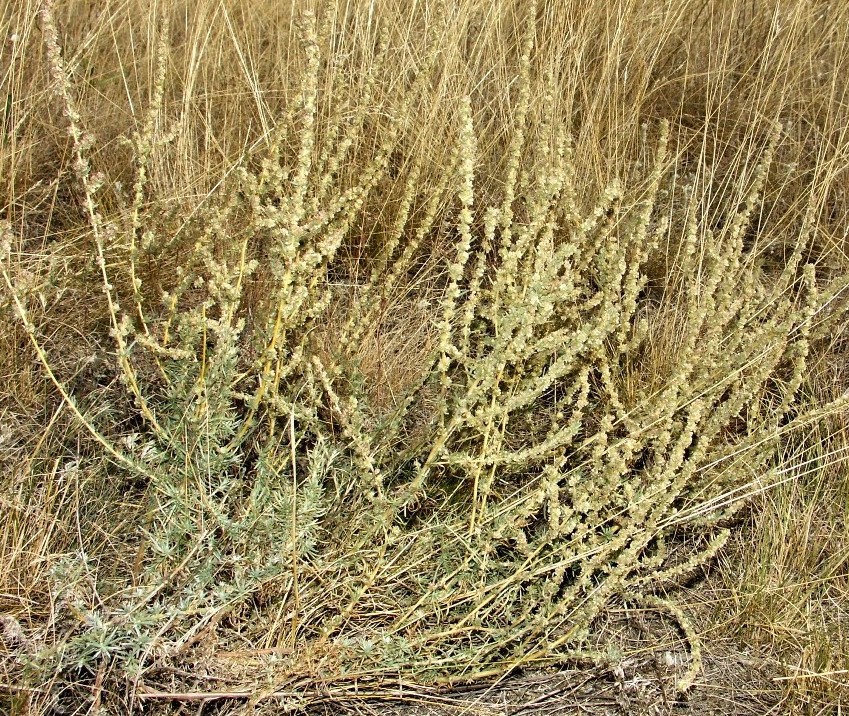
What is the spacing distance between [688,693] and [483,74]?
2141 mm

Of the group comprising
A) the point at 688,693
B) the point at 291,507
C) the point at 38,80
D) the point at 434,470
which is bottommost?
the point at 688,693

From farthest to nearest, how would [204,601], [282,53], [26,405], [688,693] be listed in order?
1. [282,53]
2. [26,405]
3. [688,693]
4. [204,601]

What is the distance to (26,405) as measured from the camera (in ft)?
7.01

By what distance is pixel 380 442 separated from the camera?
2.04 m

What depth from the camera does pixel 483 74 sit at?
2967mm

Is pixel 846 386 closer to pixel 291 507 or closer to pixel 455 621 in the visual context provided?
pixel 455 621

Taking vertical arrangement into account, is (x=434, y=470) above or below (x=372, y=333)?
below

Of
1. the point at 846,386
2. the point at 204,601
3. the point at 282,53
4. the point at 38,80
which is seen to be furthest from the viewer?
the point at 282,53

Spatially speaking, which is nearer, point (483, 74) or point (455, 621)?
point (455, 621)

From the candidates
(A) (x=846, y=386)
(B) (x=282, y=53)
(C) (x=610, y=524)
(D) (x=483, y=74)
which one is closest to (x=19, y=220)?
(B) (x=282, y=53)

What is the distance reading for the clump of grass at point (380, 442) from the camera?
1764mm

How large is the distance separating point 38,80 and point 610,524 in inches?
96.2

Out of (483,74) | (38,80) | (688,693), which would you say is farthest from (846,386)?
(38,80)

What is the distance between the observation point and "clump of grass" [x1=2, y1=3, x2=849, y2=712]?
5.79 feet
